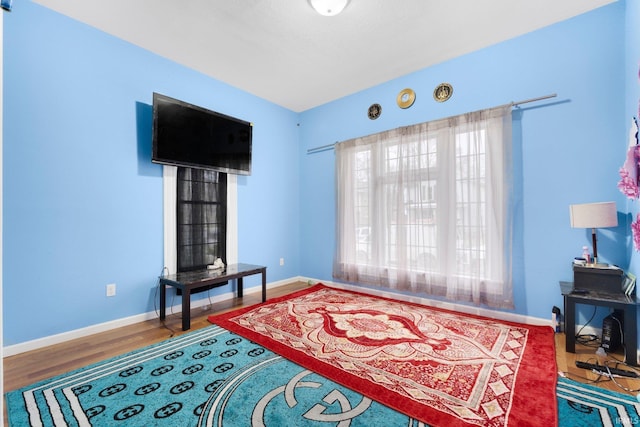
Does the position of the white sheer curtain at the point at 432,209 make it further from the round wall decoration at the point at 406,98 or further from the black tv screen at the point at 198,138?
the black tv screen at the point at 198,138

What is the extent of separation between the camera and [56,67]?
2.63 metres

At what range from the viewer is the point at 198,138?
3.38 m

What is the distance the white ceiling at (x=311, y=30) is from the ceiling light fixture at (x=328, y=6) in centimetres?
9

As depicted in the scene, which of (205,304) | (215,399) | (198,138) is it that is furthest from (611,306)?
(198,138)

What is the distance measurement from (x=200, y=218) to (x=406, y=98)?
113 inches

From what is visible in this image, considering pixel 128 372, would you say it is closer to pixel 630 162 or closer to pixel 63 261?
pixel 63 261

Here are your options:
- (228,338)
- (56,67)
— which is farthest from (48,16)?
(228,338)

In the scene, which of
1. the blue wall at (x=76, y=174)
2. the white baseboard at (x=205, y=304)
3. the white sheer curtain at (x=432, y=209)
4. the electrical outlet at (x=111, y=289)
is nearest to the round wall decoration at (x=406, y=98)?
the white sheer curtain at (x=432, y=209)

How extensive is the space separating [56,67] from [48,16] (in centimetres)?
42

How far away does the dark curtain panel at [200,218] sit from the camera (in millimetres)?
3426

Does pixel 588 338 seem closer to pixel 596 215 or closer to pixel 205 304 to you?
pixel 596 215

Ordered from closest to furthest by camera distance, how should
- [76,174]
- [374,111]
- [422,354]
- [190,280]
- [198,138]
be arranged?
[422,354]
[76,174]
[190,280]
[198,138]
[374,111]

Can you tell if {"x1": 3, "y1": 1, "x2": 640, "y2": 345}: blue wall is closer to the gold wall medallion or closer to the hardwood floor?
the gold wall medallion

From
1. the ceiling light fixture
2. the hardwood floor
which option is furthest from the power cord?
the ceiling light fixture
